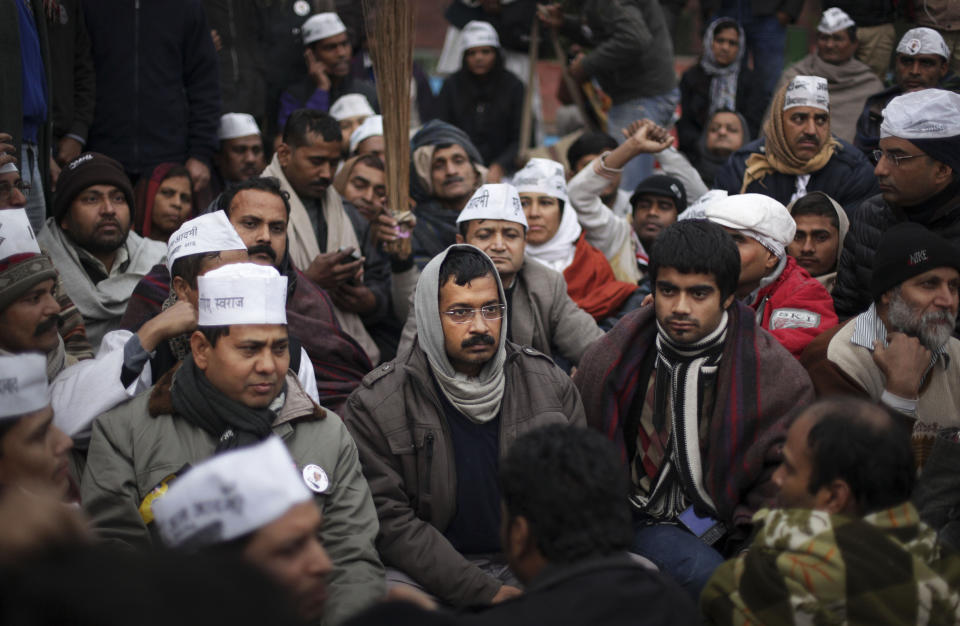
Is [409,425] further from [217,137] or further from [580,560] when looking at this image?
[217,137]

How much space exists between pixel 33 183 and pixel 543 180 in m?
2.92

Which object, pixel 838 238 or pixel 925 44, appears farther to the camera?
pixel 925 44

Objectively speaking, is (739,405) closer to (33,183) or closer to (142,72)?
(33,183)

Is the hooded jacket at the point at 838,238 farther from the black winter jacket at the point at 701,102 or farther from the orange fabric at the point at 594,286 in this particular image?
the black winter jacket at the point at 701,102

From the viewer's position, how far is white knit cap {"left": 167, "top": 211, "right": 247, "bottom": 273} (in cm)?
401

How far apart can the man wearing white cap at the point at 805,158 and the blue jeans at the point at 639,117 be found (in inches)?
64.3

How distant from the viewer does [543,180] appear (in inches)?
229

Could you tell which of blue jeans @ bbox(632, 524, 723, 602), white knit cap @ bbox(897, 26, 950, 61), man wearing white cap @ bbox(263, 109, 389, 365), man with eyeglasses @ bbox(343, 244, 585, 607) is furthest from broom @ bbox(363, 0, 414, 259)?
white knit cap @ bbox(897, 26, 950, 61)

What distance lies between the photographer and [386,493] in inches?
142

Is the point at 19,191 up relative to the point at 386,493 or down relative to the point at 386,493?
up

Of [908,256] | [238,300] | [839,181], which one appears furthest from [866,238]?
[238,300]

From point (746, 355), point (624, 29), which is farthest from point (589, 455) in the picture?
point (624, 29)

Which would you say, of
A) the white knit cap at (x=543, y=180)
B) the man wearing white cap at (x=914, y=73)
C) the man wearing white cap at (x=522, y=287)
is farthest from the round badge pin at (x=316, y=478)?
the man wearing white cap at (x=914, y=73)

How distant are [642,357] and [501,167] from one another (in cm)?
448
